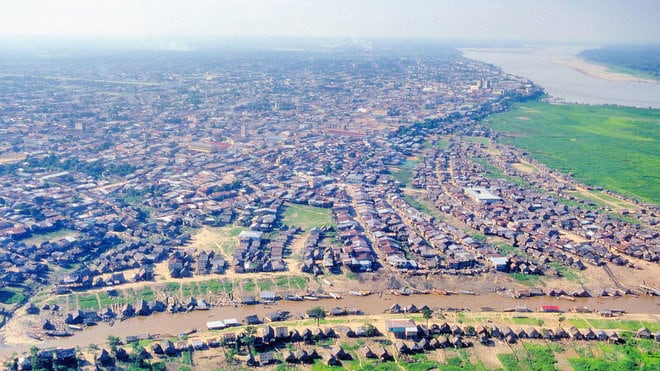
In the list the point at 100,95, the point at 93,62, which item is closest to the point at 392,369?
the point at 100,95

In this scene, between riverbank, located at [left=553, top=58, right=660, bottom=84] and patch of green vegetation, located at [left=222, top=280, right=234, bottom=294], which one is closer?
patch of green vegetation, located at [left=222, top=280, right=234, bottom=294]

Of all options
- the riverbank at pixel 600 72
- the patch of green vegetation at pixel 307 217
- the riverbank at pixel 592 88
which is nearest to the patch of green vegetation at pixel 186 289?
the patch of green vegetation at pixel 307 217

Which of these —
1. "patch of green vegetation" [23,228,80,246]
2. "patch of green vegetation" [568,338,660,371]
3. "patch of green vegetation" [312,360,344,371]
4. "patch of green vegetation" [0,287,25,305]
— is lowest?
"patch of green vegetation" [568,338,660,371]

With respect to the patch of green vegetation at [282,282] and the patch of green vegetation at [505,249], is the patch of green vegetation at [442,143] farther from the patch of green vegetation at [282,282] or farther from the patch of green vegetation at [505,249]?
the patch of green vegetation at [282,282]

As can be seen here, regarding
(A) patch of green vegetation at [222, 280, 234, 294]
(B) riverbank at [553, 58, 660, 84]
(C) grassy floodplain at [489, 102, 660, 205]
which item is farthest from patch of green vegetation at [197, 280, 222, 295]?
(B) riverbank at [553, 58, 660, 84]

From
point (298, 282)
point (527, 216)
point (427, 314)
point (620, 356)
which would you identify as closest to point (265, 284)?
point (298, 282)

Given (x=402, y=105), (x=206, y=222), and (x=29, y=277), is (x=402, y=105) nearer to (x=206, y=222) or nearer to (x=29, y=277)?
(x=206, y=222)

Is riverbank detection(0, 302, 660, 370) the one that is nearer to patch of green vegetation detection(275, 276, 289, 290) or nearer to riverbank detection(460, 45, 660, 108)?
patch of green vegetation detection(275, 276, 289, 290)
